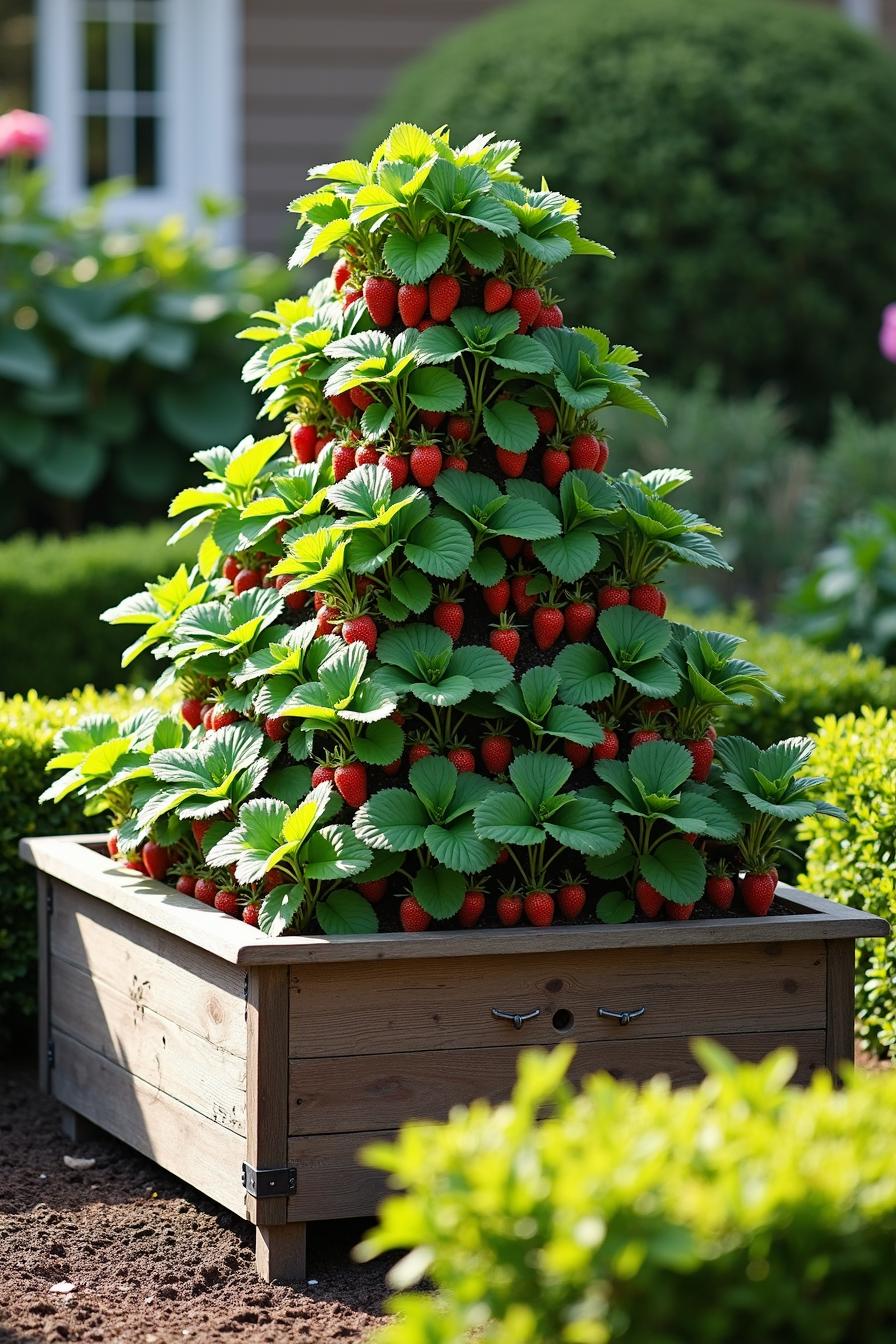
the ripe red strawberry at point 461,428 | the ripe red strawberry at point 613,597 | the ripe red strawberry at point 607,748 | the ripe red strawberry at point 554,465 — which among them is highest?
the ripe red strawberry at point 461,428

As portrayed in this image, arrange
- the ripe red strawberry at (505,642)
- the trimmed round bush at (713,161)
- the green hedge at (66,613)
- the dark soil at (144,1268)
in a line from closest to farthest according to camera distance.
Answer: the dark soil at (144,1268)
the ripe red strawberry at (505,642)
the green hedge at (66,613)
the trimmed round bush at (713,161)

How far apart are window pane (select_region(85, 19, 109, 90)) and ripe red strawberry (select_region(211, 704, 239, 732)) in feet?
25.1

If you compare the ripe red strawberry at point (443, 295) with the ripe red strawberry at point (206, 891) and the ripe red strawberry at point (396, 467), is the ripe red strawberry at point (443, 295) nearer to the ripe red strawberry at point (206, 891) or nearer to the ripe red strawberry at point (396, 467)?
the ripe red strawberry at point (396, 467)

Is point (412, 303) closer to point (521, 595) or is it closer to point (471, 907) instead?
point (521, 595)

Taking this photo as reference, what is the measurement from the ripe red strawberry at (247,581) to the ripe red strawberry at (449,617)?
446 mm

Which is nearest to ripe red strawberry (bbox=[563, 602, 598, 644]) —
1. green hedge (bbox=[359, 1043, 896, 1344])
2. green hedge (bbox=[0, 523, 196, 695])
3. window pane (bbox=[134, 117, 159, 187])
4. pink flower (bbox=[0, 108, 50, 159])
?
green hedge (bbox=[359, 1043, 896, 1344])

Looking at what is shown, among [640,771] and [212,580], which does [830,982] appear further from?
[212,580]

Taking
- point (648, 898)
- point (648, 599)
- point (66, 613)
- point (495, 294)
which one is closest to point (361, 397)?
point (495, 294)

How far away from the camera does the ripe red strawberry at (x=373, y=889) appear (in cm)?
292

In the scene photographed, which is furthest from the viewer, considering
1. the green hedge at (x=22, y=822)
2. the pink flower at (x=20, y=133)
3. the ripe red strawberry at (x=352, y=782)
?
the pink flower at (x=20, y=133)

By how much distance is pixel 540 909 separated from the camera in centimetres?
291

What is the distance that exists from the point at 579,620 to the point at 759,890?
557 mm

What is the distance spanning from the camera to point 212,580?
11.2 ft

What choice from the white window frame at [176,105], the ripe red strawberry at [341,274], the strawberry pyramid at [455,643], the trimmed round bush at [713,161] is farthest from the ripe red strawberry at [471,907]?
the white window frame at [176,105]
